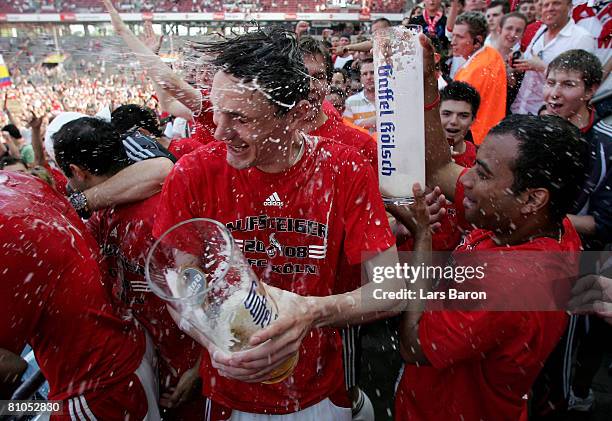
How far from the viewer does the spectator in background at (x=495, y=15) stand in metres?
5.78

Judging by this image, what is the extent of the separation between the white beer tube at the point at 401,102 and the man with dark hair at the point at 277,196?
0.19m

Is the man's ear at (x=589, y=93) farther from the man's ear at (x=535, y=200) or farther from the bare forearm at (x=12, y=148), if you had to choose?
the bare forearm at (x=12, y=148)

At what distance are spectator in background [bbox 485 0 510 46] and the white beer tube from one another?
4306 mm

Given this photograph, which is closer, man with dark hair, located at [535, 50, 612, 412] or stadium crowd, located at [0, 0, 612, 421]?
stadium crowd, located at [0, 0, 612, 421]

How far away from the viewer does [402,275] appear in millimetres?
1875

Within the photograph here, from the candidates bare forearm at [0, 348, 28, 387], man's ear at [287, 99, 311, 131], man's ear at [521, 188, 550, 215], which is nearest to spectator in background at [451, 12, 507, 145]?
man's ear at [521, 188, 550, 215]

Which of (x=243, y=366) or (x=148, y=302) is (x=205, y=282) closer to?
(x=243, y=366)

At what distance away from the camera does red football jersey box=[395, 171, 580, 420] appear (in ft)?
5.32

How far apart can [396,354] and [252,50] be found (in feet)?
10.6

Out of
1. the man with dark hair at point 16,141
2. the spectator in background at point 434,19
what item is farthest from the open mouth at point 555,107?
the man with dark hair at point 16,141

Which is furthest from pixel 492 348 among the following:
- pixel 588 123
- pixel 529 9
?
pixel 529 9

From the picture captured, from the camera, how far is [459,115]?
371 cm

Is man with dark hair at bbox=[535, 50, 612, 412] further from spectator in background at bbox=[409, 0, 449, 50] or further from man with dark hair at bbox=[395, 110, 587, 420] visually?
spectator in background at bbox=[409, 0, 449, 50]

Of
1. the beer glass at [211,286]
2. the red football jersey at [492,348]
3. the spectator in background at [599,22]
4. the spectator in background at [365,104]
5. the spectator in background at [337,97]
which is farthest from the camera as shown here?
the spectator in background at [337,97]
